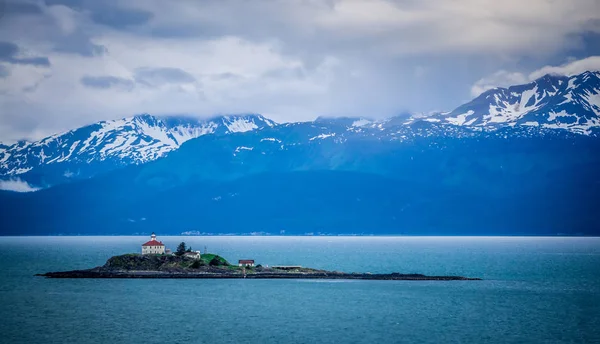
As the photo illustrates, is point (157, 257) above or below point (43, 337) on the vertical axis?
above

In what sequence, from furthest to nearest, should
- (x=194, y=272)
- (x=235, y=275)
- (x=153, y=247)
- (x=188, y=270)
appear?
1. (x=153, y=247)
2. (x=188, y=270)
3. (x=235, y=275)
4. (x=194, y=272)

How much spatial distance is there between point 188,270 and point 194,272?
157cm

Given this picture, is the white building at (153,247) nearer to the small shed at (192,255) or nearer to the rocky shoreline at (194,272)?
the rocky shoreline at (194,272)

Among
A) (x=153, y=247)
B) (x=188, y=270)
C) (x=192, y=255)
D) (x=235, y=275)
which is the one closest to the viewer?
(x=235, y=275)

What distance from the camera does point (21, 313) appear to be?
94.6 meters

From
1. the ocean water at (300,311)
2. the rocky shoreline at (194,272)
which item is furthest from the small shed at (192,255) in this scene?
the ocean water at (300,311)

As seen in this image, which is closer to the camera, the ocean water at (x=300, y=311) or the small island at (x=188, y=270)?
the ocean water at (x=300, y=311)

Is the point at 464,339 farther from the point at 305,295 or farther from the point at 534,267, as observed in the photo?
the point at 534,267

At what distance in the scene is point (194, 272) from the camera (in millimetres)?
147625

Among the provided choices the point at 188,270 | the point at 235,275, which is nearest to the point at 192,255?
the point at 188,270

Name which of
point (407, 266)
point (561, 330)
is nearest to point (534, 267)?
point (407, 266)

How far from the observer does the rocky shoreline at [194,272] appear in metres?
147

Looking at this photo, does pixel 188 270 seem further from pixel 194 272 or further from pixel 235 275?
pixel 235 275

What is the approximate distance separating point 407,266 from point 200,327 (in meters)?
108
